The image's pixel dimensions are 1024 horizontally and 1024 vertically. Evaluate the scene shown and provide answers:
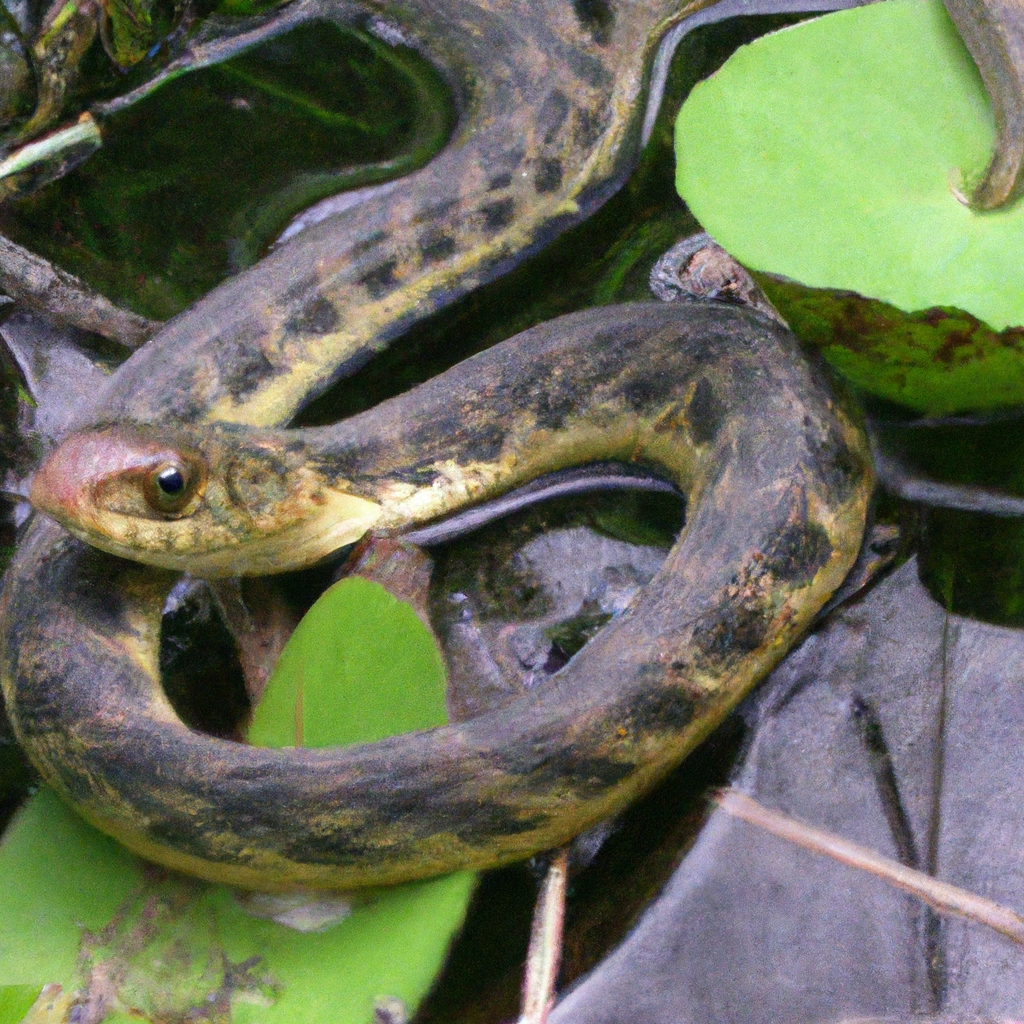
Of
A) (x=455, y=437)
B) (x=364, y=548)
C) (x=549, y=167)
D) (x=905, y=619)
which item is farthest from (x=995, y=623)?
(x=549, y=167)

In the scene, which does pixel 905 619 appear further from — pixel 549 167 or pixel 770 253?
pixel 549 167


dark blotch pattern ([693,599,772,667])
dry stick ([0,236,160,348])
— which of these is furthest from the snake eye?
dark blotch pattern ([693,599,772,667])

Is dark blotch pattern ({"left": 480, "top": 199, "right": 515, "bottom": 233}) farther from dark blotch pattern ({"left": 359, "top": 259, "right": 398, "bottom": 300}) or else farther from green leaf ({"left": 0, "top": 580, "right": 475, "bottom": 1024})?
green leaf ({"left": 0, "top": 580, "right": 475, "bottom": 1024})

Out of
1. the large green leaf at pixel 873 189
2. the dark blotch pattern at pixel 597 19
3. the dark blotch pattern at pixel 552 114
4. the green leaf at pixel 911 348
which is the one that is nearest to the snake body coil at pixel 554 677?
the green leaf at pixel 911 348

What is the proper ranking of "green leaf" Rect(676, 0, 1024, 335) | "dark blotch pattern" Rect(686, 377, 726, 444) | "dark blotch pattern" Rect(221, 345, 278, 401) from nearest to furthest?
"green leaf" Rect(676, 0, 1024, 335) → "dark blotch pattern" Rect(686, 377, 726, 444) → "dark blotch pattern" Rect(221, 345, 278, 401)

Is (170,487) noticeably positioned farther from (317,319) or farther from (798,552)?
(798,552)

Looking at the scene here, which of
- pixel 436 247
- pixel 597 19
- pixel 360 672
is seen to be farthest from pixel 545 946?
pixel 597 19

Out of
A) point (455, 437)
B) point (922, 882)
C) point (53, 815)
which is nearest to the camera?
point (922, 882)
